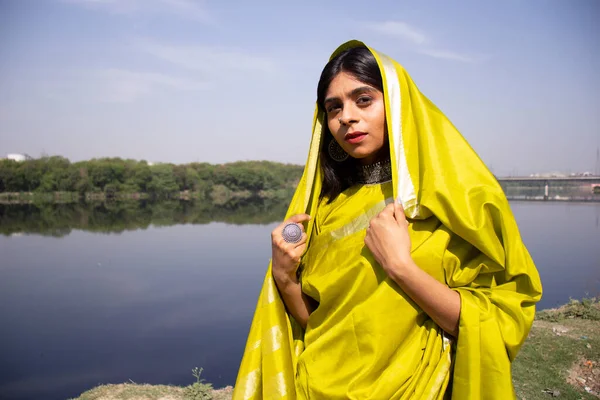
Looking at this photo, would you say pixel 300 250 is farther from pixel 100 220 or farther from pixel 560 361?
pixel 100 220

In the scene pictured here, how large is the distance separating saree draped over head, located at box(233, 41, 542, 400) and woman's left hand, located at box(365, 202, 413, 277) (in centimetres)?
5

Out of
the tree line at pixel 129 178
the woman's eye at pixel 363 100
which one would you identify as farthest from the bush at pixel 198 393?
the tree line at pixel 129 178

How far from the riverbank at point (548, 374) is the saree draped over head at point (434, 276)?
3.46m

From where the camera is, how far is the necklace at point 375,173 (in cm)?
148

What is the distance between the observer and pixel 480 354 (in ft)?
3.86

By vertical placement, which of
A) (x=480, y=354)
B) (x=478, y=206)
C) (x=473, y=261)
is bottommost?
(x=480, y=354)

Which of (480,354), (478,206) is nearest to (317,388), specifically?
(480,354)

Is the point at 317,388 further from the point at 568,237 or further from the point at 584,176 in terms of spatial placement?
the point at 584,176

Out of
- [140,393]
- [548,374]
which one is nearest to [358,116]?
[140,393]

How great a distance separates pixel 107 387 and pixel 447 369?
4.47m

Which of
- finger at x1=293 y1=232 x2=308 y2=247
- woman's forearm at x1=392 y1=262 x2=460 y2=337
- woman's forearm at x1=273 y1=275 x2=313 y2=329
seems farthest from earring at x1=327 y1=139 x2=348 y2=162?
woman's forearm at x1=392 y1=262 x2=460 y2=337

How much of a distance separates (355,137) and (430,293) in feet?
1.67

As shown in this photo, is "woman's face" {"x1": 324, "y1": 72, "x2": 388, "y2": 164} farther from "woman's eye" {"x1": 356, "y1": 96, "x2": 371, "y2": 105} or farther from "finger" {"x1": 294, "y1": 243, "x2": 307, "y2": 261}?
"finger" {"x1": 294, "y1": 243, "x2": 307, "y2": 261}

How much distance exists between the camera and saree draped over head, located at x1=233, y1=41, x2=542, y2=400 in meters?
1.18
